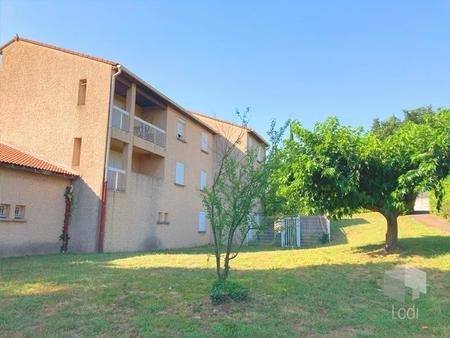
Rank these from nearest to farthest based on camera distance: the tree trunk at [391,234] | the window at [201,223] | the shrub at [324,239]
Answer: the tree trunk at [391,234] → the shrub at [324,239] → the window at [201,223]

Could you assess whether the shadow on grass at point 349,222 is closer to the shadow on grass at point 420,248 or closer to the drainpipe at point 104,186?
the shadow on grass at point 420,248

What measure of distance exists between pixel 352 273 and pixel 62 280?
6.90 metres

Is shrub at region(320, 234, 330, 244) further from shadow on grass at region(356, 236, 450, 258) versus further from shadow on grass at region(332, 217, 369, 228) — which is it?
shadow on grass at region(356, 236, 450, 258)

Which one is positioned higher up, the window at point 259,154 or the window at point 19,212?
the window at point 259,154

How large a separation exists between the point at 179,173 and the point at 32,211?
8893 mm

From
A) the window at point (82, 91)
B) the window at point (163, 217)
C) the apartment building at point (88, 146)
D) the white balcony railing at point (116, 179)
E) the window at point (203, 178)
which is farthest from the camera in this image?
the window at point (203, 178)

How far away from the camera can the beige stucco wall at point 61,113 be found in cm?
1534

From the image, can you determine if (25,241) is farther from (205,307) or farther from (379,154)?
(379,154)

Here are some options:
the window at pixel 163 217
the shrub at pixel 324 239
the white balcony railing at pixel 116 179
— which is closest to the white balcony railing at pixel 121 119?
the white balcony railing at pixel 116 179

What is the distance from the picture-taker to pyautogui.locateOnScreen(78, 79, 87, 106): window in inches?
650

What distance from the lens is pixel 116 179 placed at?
16.3 metres

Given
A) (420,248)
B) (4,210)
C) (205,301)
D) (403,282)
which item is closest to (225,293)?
(205,301)

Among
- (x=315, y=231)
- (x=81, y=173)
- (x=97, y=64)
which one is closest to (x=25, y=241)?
(x=81, y=173)

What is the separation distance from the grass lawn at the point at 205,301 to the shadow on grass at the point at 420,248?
522 millimetres
